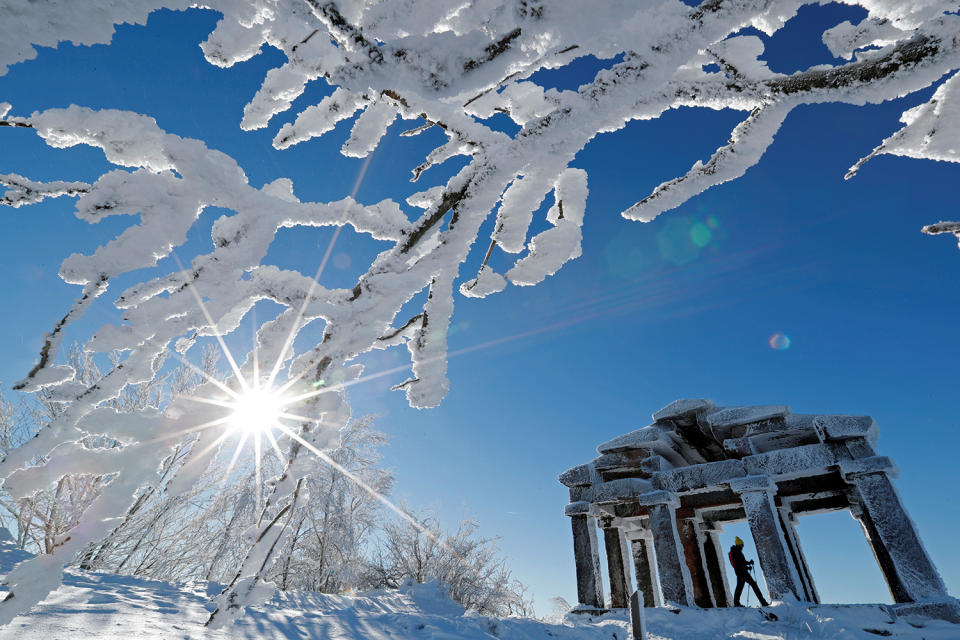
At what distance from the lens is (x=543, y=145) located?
1.37m

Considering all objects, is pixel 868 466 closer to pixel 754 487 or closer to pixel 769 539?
pixel 754 487

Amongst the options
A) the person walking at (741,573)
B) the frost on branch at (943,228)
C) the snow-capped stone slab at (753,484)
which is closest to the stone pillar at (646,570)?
the person walking at (741,573)

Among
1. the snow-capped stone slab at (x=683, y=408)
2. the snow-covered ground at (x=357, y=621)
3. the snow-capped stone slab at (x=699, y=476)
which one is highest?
the snow-capped stone slab at (x=683, y=408)

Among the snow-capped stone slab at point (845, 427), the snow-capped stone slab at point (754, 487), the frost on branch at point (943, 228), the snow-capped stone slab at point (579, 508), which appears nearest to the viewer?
the frost on branch at point (943, 228)

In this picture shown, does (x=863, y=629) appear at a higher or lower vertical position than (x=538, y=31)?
lower

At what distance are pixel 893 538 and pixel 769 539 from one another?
1.84 m

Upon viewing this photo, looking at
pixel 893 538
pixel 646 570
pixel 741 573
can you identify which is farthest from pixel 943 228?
pixel 646 570

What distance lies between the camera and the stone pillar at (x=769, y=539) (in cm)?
791

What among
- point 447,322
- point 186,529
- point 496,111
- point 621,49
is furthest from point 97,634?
point 186,529

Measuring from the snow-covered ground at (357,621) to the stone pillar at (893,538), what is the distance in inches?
34.3

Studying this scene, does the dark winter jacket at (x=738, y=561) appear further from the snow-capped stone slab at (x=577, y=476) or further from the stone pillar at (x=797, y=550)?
the snow-capped stone slab at (x=577, y=476)

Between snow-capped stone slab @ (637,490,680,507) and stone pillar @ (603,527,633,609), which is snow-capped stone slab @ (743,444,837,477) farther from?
stone pillar @ (603,527,633,609)

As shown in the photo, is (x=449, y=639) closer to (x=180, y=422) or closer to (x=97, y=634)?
(x=97, y=634)

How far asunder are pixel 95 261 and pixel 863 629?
30.6 feet
